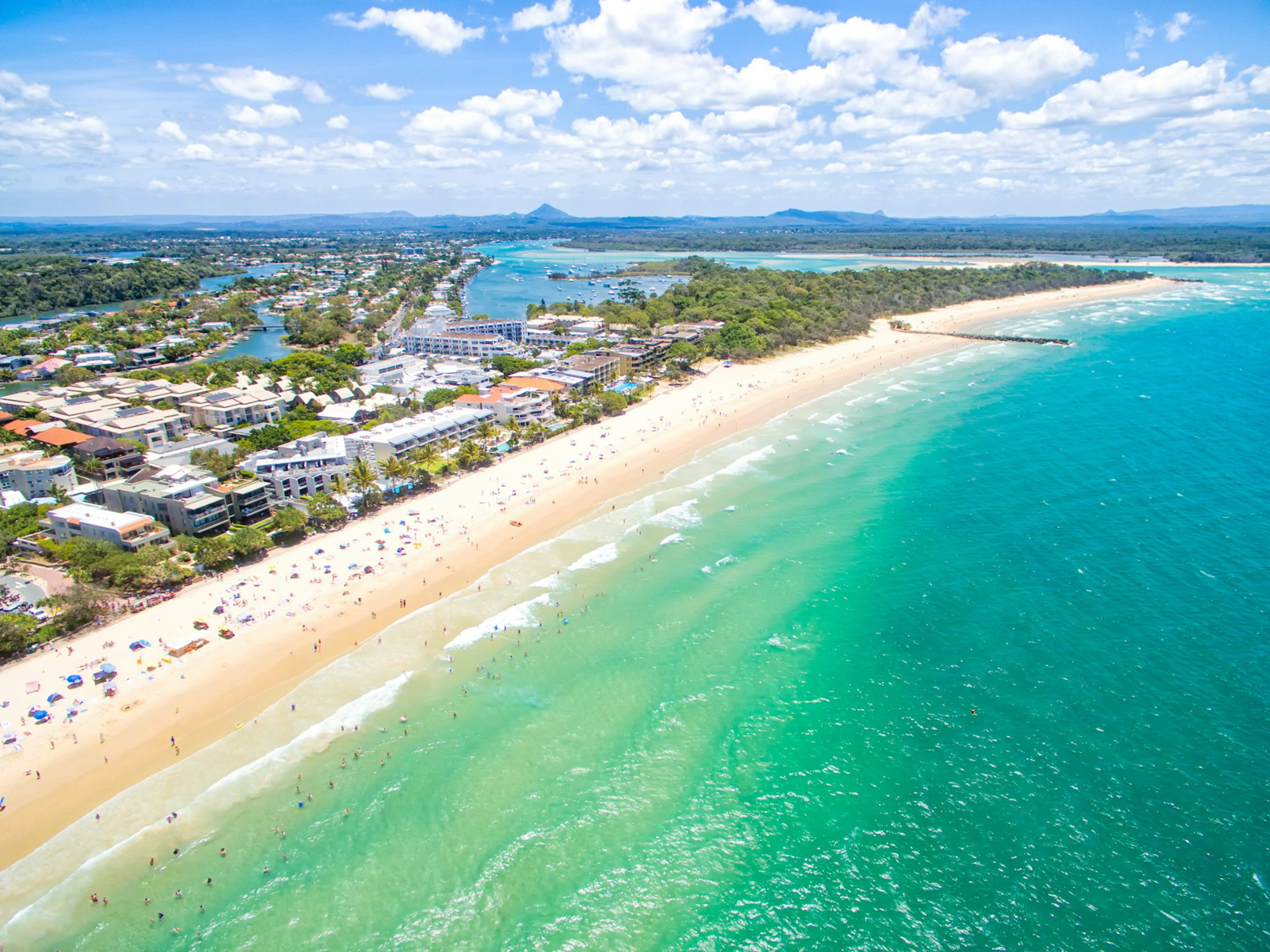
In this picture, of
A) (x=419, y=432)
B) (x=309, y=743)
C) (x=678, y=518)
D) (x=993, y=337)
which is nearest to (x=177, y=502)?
(x=419, y=432)

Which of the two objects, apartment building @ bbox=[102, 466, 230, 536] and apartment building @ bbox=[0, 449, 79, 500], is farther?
apartment building @ bbox=[0, 449, 79, 500]

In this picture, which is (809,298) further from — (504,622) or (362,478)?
(504,622)

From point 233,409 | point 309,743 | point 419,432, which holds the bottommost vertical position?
point 309,743

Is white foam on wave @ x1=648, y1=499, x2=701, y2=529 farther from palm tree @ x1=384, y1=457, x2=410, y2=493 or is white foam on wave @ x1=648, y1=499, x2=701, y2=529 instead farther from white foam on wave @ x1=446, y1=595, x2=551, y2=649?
palm tree @ x1=384, y1=457, x2=410, y2=493

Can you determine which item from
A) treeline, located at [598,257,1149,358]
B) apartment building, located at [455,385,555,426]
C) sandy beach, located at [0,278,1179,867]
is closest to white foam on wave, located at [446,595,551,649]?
sandy beach, located at [0,278,1179,867]

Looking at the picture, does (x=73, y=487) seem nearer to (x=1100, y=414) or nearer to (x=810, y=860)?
(x=810, y=860)

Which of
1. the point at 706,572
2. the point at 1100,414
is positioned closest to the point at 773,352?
the point at 1100,414
